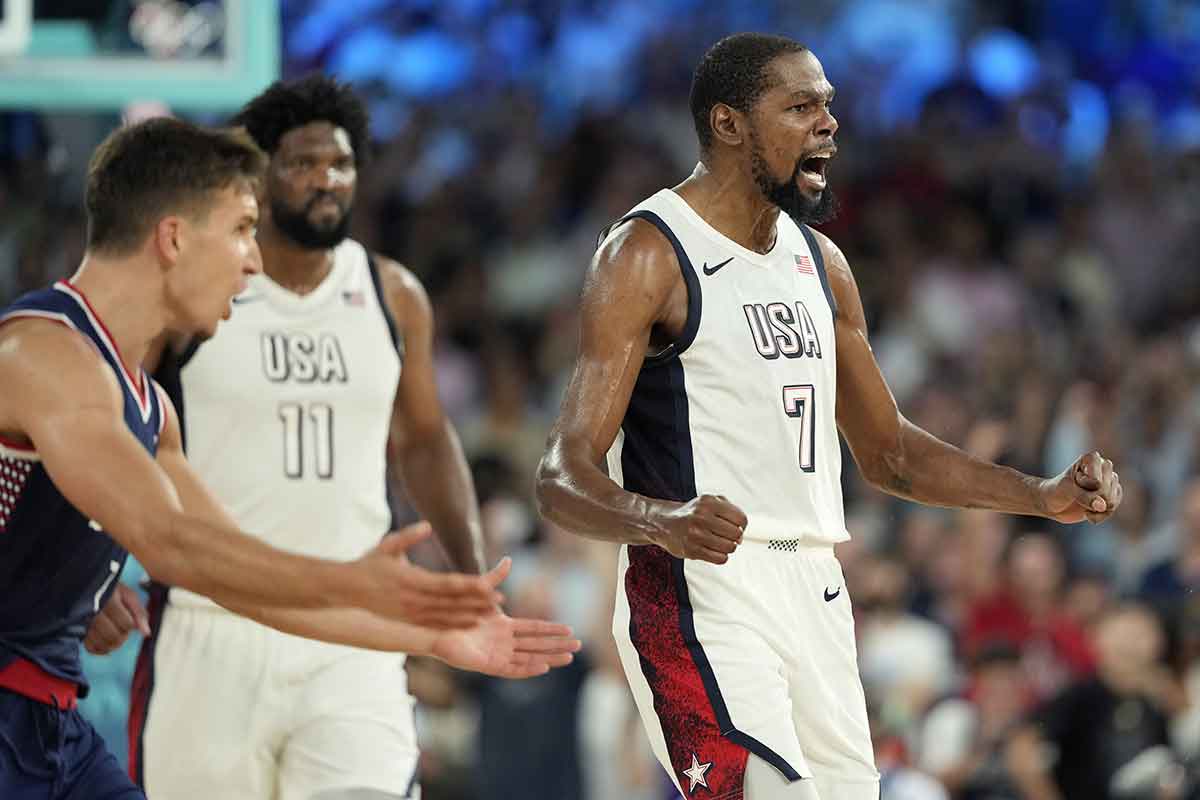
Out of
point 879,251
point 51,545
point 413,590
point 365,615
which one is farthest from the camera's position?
point 879,251

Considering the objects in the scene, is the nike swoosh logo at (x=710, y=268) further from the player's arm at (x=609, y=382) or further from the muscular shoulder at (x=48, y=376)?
the muscular shoulder at (x=48, y=376)

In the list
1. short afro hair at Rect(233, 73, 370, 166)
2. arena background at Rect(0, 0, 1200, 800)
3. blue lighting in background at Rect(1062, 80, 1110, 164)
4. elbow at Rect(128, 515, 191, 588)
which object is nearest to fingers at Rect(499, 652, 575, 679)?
elbow at Rect(128, 515, 191, 588)

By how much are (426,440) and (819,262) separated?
1727 millimetres

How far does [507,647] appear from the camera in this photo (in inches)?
164

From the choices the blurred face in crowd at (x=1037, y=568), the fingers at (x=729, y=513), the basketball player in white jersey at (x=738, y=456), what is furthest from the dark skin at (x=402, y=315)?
the blurred face in crowd at (x=1037, y=568)

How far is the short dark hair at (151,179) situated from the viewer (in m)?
4.69

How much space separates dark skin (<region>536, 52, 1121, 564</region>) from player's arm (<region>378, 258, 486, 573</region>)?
1.49m

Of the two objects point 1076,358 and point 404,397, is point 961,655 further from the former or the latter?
point 404,397

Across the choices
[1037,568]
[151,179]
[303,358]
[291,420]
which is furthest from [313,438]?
[1037,568]

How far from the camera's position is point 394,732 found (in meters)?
6.07

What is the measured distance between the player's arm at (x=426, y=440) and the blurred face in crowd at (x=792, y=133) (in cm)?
168

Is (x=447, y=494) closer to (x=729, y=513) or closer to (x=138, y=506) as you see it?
(x=729, y=513)

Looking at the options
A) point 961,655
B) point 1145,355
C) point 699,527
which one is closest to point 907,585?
point 961,655

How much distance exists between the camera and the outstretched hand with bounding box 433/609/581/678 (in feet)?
13.4
